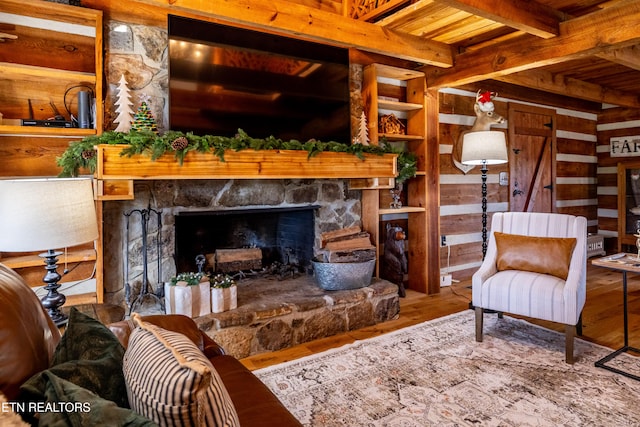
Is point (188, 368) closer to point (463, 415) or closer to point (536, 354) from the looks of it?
point (463, 415)

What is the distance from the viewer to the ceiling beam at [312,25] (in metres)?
2.64

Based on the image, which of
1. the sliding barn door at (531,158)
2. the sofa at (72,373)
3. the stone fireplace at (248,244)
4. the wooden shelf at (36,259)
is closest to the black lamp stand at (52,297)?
the sofa at (72,373)

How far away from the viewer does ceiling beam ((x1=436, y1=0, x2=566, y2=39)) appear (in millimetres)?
2553

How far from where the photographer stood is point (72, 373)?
33.8 inches

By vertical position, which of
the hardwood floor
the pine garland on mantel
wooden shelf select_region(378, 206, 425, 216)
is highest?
the pine garland on mantel

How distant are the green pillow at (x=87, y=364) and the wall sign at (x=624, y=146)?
7208 millimetres

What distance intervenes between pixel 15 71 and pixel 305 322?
7.93 feet

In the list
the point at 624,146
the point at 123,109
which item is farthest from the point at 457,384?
the point at 624,146

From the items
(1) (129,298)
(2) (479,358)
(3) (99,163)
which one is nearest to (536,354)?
(2) (479,358)

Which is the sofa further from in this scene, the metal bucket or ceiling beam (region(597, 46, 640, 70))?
ceiling beam (region(597, 46, 640, 70))

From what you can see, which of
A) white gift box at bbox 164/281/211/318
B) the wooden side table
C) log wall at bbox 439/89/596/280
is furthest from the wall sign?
white gift box at bbox 164/281/211/318

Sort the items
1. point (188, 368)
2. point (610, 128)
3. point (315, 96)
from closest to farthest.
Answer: point (188, 368) < point (315, 96) < point (610, 128)

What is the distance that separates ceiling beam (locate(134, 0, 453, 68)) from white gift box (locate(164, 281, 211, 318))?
180 cm

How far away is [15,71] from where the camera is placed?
2318mm
